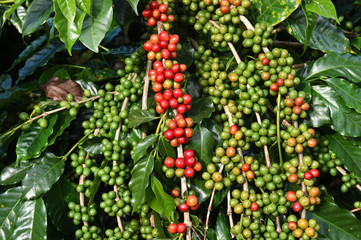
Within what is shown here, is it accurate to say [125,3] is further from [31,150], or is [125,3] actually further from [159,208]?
[159,208]

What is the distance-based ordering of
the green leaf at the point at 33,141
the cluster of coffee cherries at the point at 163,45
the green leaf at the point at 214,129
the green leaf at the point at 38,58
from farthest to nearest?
the green leaf at the point at 38,58, the green leaf at the point at 33,141, the green leaf at the point at 214,129, the cluster of coffee cherries at the point at 163,45

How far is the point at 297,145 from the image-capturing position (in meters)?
1.05

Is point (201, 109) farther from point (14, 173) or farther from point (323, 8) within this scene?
point (14, 173)

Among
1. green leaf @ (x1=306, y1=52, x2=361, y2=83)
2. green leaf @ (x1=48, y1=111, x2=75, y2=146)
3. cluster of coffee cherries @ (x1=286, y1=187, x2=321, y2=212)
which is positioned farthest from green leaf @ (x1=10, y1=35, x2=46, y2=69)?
cluster of coffee cherries @ (x1=286, y1=187, x2=321, y2=212)

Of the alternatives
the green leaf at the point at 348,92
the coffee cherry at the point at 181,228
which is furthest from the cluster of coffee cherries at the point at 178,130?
the green leaf at the point at 348,92

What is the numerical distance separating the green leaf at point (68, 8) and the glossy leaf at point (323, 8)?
0.85 metres

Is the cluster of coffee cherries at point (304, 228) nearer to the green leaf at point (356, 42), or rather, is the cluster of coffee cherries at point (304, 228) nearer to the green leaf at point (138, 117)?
the green leaf at point (138, 117)

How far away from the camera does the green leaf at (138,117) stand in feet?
3.61

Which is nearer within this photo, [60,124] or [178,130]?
[178,130]

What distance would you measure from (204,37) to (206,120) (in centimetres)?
35

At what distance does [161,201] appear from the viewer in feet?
3.47

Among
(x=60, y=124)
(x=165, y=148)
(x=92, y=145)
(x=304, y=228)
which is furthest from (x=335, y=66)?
(x=60, y=124)

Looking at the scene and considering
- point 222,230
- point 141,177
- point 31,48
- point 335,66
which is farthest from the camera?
point 31,48

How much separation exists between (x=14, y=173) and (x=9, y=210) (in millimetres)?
151
